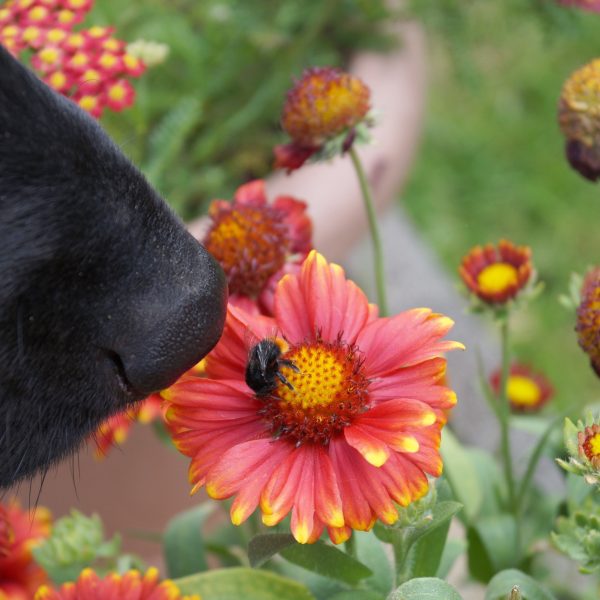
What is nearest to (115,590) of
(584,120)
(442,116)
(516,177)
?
(584,120)

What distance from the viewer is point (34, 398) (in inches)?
26.6

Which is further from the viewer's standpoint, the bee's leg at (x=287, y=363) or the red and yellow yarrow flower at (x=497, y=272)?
the red and yellow yarrow flower at (x=497, y=272)

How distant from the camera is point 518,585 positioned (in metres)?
0.74

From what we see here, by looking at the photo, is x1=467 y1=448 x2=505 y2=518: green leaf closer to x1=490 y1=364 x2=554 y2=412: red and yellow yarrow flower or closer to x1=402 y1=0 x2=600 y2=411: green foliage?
x1=490 y1=364 x2=554 y2=412: red and yellow yarrow flower

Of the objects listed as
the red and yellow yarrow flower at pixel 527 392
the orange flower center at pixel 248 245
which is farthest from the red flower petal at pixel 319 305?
the red and yellow yarrow flower at pixel 527 392

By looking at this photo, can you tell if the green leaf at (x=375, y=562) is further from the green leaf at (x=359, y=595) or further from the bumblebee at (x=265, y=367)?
the bumblebee at (x=265, y=367)

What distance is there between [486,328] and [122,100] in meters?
1.43

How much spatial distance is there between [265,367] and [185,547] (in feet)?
1.31

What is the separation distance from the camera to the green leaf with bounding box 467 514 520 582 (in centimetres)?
93

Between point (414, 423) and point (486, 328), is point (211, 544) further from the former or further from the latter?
point (486, 328)

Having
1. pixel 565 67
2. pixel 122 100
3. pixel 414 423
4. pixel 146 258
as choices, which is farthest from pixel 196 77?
pixel 565 67

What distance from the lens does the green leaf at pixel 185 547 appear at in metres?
0.99

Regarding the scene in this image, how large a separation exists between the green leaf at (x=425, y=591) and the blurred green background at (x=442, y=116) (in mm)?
401

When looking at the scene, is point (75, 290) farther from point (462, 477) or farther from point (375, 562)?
point (462, 477)
